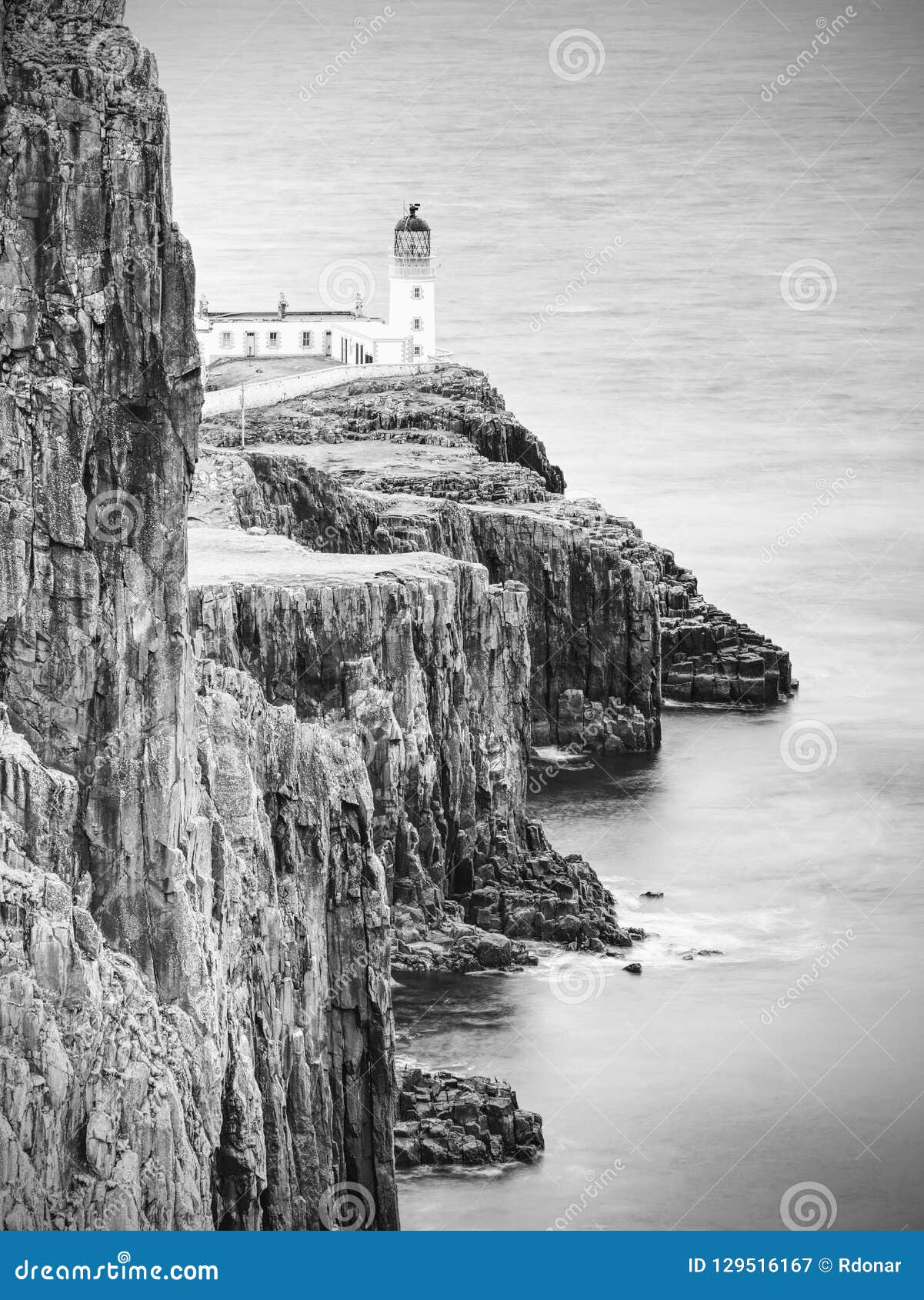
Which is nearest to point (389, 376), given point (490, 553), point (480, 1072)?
point (490, 553)

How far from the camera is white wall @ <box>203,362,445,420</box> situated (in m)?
170

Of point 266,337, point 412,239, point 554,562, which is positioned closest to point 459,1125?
point 554,562

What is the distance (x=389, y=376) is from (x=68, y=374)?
133 m

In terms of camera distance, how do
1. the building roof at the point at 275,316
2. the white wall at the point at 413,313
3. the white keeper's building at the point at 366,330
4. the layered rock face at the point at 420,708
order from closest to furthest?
1. the layered rock face at the point at 420,708
2. the white keeper's building at the point at 366,330
3. the white wall at the point at 413,313
4. the building roof at the point at 275,316

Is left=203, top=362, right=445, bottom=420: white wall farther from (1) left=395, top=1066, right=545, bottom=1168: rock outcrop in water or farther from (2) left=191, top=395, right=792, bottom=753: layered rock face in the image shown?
(1) left=395, top=1066, right=545, bottom=1168: rock outcrop in water

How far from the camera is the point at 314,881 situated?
64312mm

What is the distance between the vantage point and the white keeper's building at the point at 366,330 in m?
186

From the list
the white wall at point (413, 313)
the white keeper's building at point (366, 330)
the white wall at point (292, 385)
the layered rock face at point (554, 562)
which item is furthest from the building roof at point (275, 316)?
the layered rock face at point (554, 562)

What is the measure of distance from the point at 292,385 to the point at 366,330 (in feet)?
42.3

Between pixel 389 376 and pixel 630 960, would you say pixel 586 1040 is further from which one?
pixel 389 376

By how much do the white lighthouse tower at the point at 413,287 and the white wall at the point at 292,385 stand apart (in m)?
2.29

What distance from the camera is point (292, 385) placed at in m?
176

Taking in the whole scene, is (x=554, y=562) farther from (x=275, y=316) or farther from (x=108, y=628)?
(x=108, y=628)

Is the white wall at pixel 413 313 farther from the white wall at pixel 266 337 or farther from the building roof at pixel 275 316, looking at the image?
the building roof at pixel 275 316
